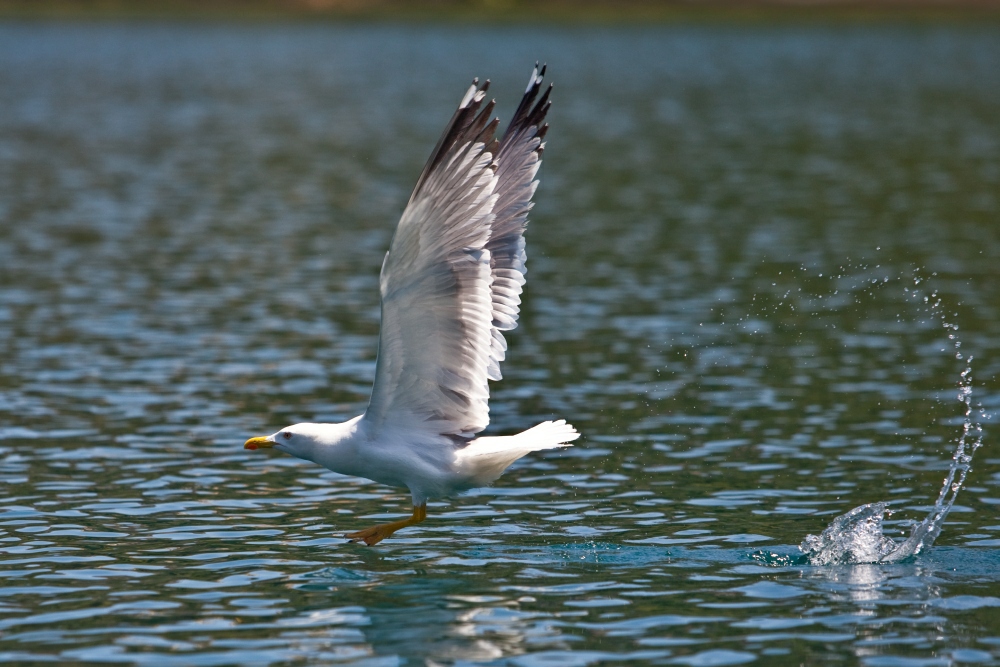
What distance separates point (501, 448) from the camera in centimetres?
1215

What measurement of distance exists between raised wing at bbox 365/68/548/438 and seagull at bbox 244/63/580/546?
0.03 feet

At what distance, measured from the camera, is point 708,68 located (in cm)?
8312

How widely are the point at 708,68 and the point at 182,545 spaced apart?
240 ft

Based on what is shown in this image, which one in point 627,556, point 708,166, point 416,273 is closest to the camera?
point 416,273

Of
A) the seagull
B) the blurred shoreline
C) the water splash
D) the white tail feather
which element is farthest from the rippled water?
the blurred shoreline

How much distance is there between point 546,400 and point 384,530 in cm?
674

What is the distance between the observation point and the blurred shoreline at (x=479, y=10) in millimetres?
118062

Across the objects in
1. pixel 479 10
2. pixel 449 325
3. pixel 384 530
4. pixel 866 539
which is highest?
pixel 479 10

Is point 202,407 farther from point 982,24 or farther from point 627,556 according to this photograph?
point 982,24

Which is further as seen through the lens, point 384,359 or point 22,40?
point 22,40

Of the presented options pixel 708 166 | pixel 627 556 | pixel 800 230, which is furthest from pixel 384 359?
pixel 708 166

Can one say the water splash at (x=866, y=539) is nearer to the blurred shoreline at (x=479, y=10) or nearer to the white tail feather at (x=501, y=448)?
the white tail feather at (x=501, y=448)

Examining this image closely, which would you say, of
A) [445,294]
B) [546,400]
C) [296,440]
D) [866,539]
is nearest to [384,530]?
[296,440]

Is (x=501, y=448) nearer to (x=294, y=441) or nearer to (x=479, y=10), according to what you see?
(x=294, y=441)
